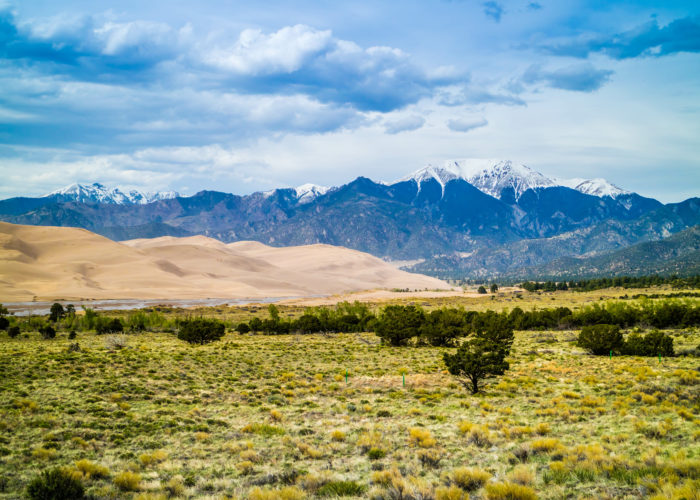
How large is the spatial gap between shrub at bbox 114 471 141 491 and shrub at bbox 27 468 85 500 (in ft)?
2.68

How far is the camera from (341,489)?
1095 cm

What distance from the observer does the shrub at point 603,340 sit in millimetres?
36531

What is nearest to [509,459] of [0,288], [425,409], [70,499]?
[425,409]

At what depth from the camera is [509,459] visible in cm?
1315

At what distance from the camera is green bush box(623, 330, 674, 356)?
3372cm

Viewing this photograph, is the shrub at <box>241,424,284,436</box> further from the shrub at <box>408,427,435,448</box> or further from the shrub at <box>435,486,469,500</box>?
the shrub at <box>435,486,469,500</box>

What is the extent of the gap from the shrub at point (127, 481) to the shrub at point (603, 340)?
36.7 metres

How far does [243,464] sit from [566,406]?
47.3 feet

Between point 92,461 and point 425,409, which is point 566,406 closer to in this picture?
point 425,409

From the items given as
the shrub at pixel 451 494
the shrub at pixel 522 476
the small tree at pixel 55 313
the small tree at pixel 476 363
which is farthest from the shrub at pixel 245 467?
the small tree at pixel 55 313

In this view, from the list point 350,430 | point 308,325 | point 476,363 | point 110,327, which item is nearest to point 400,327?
point 308,325

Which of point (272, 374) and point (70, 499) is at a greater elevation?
point (70, 499)

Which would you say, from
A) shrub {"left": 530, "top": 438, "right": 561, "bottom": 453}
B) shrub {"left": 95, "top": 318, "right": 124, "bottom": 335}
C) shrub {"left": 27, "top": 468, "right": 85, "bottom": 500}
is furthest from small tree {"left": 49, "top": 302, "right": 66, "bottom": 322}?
shrub {"left": 530, "top": 438, "right": 561, "bottom": 453}

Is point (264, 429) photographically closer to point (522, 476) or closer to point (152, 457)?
point (152, 457)
